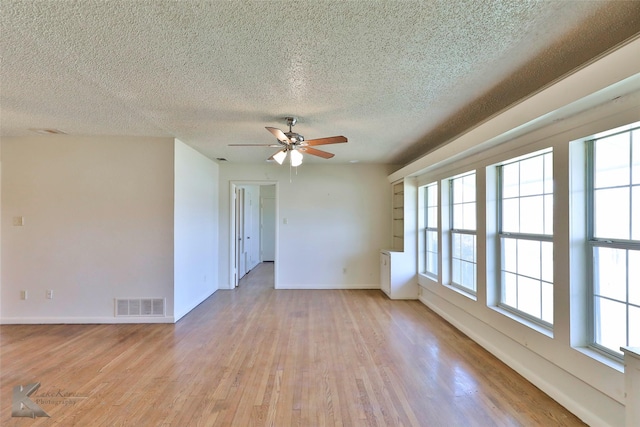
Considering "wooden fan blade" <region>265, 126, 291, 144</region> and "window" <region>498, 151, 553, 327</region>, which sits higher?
"wooden fan blade" <region>265, 126, 291, 144</region>

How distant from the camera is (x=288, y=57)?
1.95 meters

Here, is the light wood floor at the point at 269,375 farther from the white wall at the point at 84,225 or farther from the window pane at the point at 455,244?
the window pane at the point at 455,244

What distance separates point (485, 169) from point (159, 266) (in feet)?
13.8

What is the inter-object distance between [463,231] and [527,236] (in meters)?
1.07

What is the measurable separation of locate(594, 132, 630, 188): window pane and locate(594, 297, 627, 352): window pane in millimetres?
807

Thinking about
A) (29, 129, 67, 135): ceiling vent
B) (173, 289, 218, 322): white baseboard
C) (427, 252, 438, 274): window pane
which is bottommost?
(173, 289, 218, 322): white baseboard

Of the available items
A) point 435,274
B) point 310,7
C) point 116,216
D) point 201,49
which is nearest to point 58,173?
point 116,216

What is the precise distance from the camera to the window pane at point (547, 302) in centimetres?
238

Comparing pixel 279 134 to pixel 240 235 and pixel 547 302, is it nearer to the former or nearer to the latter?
pixel 547 302

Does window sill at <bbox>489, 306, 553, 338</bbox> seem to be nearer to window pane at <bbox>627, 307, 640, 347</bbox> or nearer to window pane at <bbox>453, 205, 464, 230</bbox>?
window pane at <bbox>627, 307, 640, 347</bbox>

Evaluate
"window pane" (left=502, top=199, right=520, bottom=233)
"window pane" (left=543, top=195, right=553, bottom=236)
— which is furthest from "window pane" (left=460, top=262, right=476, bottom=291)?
"window pane" (left=543, top=195, right=553, bottom=236)

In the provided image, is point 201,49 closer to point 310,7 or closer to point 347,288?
point 310,7

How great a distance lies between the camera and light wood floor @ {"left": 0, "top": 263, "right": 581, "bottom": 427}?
2.00 metres

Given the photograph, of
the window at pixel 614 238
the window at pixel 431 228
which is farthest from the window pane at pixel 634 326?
the window at pixel 431 228
